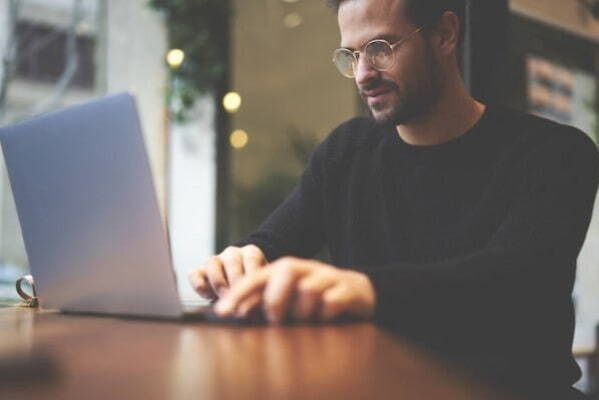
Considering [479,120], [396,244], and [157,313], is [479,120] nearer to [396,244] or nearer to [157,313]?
[396,244]

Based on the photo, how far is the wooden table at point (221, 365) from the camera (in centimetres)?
39

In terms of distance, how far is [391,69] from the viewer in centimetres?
145

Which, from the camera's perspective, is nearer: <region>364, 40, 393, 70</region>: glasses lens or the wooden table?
the wooden table

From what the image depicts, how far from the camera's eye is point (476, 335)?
75 centimetres

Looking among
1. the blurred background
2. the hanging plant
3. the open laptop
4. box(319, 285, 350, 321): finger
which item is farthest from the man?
the hanging plant

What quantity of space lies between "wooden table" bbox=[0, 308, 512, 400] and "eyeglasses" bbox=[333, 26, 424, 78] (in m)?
0.87

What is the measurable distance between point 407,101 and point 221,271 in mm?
658

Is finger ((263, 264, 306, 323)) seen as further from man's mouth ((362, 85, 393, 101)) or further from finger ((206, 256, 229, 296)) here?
man's mouth ((362, 85, 393, 101))

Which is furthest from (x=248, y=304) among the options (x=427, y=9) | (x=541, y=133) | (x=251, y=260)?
(x=427, y=9)

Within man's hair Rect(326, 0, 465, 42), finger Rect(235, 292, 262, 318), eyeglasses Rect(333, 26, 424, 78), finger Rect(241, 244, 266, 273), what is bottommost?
finger Rect(241, 244, 266, 273)

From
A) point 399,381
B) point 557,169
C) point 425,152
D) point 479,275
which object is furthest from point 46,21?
point 399,381

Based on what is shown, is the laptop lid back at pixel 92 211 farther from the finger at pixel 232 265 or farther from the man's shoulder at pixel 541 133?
the man's shoulder at pixel 541 133

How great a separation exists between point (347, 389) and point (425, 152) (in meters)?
1.07

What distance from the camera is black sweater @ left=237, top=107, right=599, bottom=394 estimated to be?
733 mm
